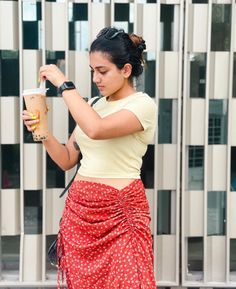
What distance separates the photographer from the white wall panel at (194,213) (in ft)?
9.77

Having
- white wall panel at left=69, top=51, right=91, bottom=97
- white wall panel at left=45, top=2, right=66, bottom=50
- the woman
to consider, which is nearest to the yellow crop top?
the woman

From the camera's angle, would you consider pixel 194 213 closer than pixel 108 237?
No

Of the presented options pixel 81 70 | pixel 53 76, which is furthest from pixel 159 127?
pixel 53 76

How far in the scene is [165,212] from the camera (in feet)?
9.96

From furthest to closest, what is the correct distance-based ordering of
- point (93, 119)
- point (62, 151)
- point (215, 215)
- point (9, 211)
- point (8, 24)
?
1. point (215, 215)
2. point (9, 211)
3. point (8, 24)
4. point (62, 151)
5. point (93, 119)

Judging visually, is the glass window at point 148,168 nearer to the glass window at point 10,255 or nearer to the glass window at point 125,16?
the glass window at point 125,16

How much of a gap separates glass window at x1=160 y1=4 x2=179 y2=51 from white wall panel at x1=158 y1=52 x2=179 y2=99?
6cm

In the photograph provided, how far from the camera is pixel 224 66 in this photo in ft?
9.55

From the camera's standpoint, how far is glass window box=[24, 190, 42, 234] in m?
2.97

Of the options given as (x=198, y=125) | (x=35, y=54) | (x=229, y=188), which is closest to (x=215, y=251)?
(x=229, y=188)

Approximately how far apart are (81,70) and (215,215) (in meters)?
1.18

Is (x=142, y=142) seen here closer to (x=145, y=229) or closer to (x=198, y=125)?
(x=145, y=229)

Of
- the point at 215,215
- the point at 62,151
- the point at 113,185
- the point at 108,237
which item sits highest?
the point at 62,151

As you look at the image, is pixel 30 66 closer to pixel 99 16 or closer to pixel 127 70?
pixel 99 16
